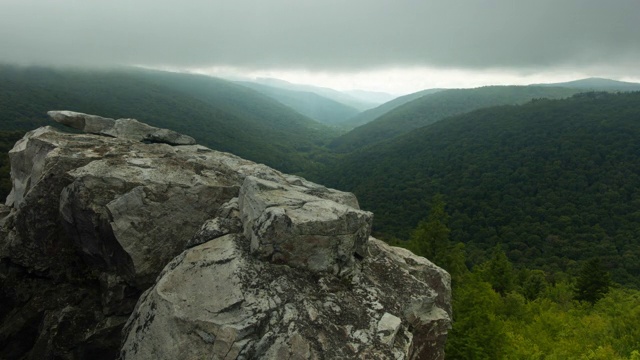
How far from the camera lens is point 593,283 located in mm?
43469

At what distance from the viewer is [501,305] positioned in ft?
105

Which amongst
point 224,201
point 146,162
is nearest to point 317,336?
point 224,201

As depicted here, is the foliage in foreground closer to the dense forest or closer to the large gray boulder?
the dense forest

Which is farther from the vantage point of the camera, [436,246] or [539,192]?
[539,192]

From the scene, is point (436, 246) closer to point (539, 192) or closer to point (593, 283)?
point (593, 283)

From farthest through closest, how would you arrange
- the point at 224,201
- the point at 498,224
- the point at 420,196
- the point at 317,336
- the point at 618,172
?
1. the point at 420,196
2. the point at 618,172
3. the point at 498,224
4. the point at 224,201
5. the point at 317,336

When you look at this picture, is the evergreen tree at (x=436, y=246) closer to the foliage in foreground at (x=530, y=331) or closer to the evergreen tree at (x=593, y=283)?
the foliage in foreground at (x=530, y=331)

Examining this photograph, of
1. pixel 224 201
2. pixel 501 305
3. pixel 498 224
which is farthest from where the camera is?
pixel 498 224

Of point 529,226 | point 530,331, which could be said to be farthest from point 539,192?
point 530,331

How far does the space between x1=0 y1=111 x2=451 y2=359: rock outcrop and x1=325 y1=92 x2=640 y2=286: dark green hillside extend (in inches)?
3403

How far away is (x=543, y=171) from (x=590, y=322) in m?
152

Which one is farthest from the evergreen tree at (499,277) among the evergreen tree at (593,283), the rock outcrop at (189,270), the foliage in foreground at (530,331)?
the rock outcrop at (189,270)

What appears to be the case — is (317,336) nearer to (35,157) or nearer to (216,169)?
(216,169)

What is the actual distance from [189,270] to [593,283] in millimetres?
52016
